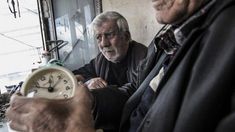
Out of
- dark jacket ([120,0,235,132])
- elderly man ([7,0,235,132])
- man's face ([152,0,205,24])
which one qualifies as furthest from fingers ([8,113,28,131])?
man's face ([152,0,205,24])

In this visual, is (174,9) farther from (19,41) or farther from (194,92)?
(19,41)

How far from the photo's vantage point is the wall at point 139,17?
222 cm

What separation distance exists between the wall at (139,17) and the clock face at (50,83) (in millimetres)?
1356

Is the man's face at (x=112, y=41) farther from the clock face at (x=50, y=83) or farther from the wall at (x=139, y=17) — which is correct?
the clock face at (x=50, y=83)

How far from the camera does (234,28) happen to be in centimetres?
54

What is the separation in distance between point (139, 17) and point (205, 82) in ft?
6.19

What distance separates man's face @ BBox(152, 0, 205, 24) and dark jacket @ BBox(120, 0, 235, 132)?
16 centimetres

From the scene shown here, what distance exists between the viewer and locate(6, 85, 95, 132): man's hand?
24.7 inches

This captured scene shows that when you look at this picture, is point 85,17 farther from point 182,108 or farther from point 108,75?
point 182,108

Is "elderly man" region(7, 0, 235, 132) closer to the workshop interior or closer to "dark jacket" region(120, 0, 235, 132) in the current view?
"dark jacket" region(120, 0, 235, 132)

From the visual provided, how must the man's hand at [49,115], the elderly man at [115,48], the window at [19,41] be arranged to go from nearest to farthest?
the man's hand at [49,115]
the elderly man at [115,48]
the window at [19,41]

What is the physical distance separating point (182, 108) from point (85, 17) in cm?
258

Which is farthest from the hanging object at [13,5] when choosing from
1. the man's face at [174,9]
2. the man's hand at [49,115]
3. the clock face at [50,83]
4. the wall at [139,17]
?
the man's hand at [49,115]

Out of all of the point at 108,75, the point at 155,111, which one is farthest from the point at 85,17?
the point at 155,111
